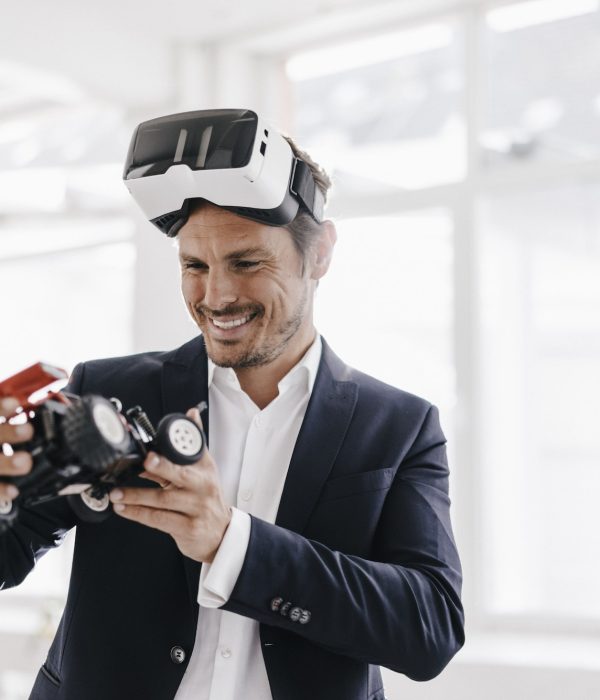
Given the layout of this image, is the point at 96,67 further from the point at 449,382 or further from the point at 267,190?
the point at 267,190

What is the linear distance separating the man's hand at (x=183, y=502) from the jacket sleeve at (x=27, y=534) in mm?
349

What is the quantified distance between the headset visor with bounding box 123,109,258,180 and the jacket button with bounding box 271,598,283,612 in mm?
671

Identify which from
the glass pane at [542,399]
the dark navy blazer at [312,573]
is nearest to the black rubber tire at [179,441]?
the dark navy blazer at [312,573]

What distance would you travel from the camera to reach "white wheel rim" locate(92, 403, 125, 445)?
118 centimetres

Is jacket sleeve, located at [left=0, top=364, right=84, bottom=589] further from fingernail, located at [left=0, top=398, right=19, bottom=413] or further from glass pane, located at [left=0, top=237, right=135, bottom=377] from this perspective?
glass pane, located at [left=0, top=237, right=135, bottom=377]

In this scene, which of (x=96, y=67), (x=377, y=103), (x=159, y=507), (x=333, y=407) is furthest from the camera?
(x=377, y=103)

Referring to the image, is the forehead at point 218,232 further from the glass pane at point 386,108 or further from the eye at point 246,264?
the glass pane at point 386,108

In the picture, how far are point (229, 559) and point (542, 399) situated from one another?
2397 millimetres

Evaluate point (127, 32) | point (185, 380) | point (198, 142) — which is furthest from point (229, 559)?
point (127, 32)

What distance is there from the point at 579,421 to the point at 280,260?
2.07m

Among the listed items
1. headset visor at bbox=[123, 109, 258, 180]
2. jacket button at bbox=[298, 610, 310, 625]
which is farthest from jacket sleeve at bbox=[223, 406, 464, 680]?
headset visor at bbox=[123, 109, 258, 180]

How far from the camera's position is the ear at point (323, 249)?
1.88m

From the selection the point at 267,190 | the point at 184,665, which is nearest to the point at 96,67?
the point at 267,190

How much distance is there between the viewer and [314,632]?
1469 mm
